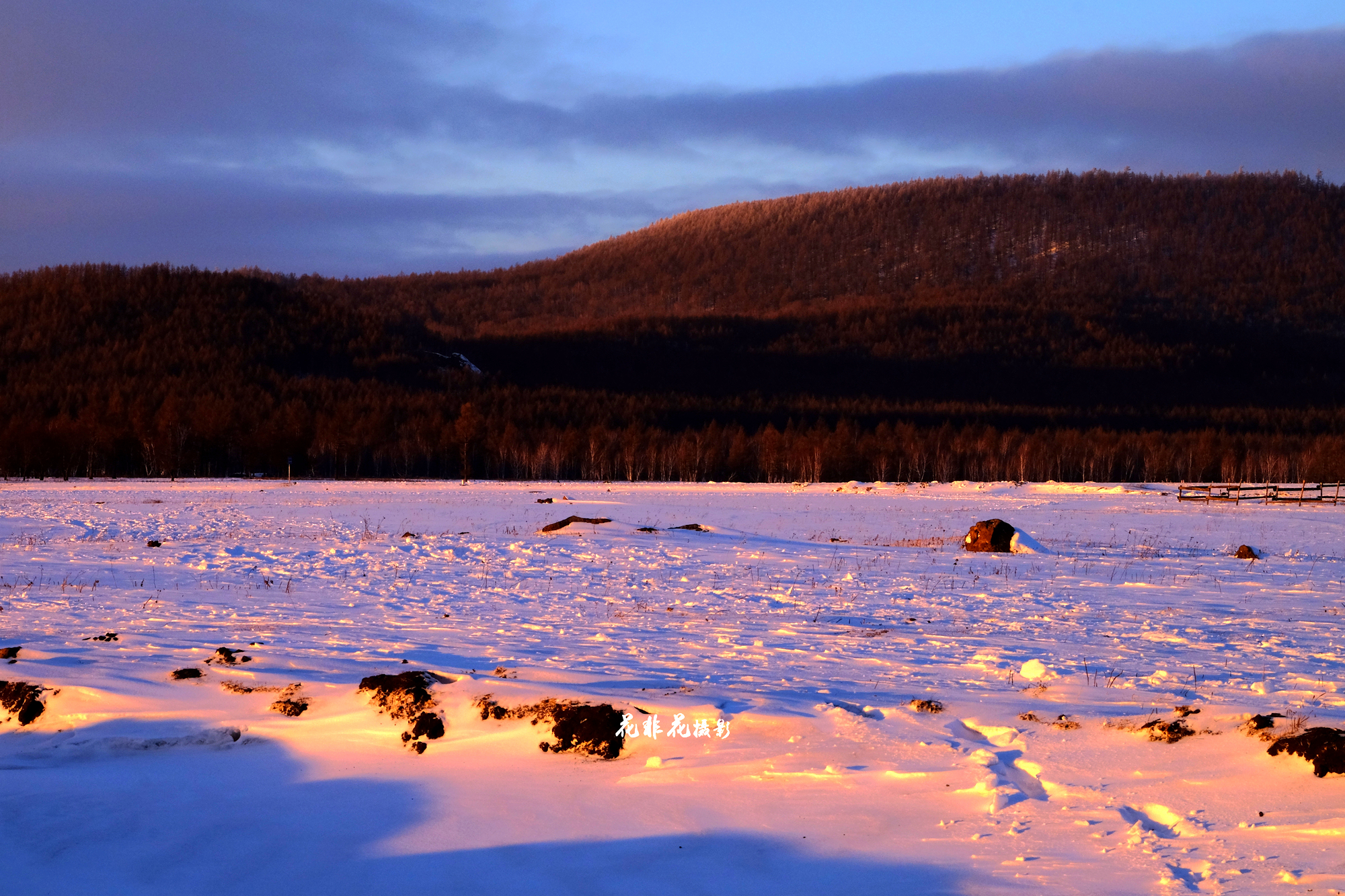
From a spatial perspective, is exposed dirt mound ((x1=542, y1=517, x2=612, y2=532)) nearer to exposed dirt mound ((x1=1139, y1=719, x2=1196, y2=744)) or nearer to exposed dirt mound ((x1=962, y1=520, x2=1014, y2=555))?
exposed dirt mound ((x1=962, y1=520, x2=1014, y2=555))

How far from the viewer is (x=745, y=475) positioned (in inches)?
4341

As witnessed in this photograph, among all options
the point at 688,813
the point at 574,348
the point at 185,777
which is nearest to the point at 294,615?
the point at 185,777

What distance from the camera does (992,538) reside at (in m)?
22.6

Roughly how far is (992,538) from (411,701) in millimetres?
17462

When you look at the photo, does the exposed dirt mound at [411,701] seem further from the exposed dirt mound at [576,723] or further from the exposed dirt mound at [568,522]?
the exposed dirt mound at [568,522]

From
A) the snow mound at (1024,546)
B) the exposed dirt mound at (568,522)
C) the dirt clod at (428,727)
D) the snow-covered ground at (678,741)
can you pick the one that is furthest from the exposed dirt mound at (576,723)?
the exposed dirt mound at (568,522)

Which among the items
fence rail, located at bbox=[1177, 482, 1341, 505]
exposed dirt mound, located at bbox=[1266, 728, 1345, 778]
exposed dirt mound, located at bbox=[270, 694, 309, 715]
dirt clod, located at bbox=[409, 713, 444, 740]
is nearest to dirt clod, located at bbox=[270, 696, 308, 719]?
exposed dirt mound, located at bbox=[270, 694, 309, 715]

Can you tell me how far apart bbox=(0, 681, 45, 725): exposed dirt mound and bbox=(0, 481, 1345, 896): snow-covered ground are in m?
0.10

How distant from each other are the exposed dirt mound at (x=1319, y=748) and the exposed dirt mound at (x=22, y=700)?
976cm

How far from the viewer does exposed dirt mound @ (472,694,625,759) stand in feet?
24.2

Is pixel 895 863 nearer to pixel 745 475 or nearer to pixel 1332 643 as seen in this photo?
pixel 1332 643

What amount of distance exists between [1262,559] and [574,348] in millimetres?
165658

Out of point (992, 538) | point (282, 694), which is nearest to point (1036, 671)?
point (282, 694)

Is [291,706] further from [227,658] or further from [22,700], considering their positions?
[22,700]
